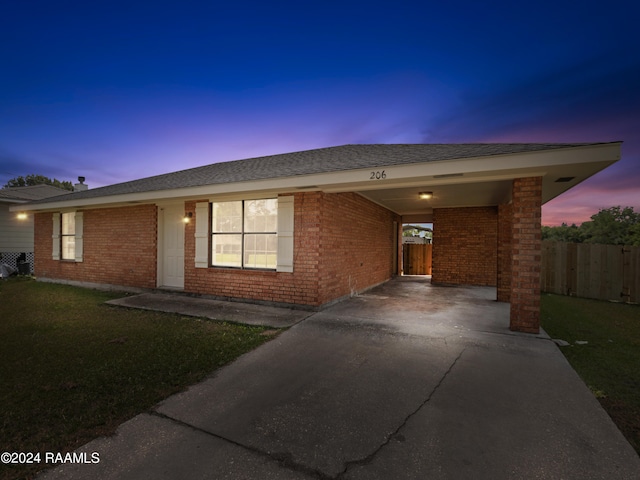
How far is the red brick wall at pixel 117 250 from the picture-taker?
9039 mm

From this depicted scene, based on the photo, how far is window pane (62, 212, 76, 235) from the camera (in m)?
11.0

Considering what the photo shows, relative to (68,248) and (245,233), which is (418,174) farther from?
(68,248)

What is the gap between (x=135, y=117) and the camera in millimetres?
16469

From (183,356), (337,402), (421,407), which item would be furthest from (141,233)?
(421,407)

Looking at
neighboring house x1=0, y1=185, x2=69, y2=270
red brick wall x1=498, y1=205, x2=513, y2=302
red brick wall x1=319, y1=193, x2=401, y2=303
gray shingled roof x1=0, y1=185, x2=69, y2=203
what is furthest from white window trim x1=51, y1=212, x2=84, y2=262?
red brick wall x1=498, y1=205, x2=513, y2=302

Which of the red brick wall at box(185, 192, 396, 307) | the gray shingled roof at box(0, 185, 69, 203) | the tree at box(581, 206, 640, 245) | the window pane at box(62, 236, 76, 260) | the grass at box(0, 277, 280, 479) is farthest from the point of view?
the tree at box(581, 206, 640, 245)

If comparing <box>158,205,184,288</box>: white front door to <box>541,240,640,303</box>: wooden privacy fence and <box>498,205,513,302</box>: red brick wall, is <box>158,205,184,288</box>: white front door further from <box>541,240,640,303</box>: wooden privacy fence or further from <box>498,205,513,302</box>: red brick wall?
<box>541,240,640,303</box>: wooden privacy fence

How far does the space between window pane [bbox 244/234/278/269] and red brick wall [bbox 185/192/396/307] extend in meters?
0.27

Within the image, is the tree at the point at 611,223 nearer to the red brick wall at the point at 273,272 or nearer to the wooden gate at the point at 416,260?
the wooden gate at the point at 416,260

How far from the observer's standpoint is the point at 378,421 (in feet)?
8.35

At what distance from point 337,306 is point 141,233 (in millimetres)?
6760

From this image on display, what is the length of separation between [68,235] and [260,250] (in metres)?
8.90

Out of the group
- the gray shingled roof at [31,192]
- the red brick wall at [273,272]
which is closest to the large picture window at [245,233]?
the red brick wall at [273,272]

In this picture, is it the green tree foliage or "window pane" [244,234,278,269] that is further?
the green tree foliage
